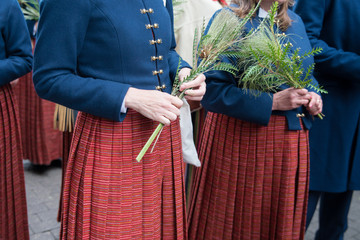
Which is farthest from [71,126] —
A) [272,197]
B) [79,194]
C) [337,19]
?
[337,19]

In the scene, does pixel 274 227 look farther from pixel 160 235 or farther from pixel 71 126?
pixel 71 126

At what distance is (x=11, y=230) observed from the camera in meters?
2.38

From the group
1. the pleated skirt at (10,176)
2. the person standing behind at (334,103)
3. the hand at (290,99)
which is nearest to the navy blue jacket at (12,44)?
the pleated skirt at (10,176)

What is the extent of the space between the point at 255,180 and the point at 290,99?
502mm

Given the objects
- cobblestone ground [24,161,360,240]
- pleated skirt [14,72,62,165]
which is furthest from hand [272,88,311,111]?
pleated skirt [14,72,62,165]

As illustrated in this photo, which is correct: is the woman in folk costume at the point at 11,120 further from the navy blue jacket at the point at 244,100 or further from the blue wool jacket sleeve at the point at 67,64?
the navy blue jacket at the point at 244,100

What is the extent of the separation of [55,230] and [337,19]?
2.80 meters

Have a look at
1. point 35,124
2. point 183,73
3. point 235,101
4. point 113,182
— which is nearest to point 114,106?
point 113,182

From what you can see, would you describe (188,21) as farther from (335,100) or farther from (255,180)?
(255,180)

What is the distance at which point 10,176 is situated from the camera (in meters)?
2.35

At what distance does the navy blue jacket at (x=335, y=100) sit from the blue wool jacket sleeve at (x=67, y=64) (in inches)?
61.4

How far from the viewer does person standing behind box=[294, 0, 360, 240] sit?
235 cm

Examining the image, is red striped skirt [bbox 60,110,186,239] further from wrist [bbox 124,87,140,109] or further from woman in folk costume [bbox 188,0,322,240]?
woman in folk costume [bbox 188,0,322,240]

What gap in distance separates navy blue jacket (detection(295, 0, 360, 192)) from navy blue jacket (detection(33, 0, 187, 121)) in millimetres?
1321
